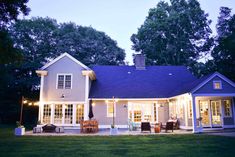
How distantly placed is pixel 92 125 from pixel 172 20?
1022 inches

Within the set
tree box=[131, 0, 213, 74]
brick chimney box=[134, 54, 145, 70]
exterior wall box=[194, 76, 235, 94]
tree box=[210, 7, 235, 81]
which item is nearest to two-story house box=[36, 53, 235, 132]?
exterior wall box=[194, 76, 235, 94]

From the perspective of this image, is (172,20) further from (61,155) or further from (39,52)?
(61,155)

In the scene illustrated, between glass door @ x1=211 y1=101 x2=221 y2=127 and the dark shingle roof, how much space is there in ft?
9.36

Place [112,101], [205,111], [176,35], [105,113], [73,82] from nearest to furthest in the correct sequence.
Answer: [205,111] → [73,82] → [105,113] → [112,101] → [176,35]

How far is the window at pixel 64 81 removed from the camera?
2036 cm

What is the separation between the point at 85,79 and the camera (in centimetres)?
2038

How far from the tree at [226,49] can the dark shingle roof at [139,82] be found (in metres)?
5.41

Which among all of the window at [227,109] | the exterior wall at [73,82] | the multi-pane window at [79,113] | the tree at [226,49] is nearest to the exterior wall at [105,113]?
the multi-pane window at [79,113]

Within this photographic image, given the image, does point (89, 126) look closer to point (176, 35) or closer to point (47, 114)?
point (47, 114)

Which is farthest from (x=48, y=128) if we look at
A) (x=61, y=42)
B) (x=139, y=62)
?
(x=61, y=42)

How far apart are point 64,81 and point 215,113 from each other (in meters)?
13.4

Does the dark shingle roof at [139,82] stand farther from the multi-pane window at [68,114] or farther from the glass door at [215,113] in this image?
the glass door at [215,113]

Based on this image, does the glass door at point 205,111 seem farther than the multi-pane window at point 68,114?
No

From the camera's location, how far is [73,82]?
20359 millimetres
